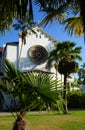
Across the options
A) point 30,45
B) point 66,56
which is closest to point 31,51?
point 30,45

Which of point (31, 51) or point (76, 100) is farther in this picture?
point (31, 51)

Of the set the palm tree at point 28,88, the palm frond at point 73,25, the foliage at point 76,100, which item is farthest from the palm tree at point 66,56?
the palm tree at point 28,88

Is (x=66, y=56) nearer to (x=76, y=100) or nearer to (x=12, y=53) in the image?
(x=76, y=100)

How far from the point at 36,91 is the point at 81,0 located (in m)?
2.97

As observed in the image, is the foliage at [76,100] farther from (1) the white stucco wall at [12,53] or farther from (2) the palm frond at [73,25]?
(2) the palm frond at [73,25]

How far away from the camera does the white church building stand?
49.8 metres

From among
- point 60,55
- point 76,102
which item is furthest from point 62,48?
point 76,102

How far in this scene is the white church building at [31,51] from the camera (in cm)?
4978

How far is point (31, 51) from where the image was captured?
50812 millimetres

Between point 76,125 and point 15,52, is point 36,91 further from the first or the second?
point 15,52

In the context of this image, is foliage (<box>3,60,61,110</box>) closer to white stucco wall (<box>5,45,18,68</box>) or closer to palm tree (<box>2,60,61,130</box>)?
palm tree (<box>2,60,61,130</box>)

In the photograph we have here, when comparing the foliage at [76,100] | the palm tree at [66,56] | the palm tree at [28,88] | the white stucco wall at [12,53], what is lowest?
the palm tree at [28,88]

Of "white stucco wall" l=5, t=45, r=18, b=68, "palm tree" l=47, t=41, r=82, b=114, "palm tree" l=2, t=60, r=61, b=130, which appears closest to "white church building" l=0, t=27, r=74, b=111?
"white stucco wall" l=5, t=45, r=18, b=68

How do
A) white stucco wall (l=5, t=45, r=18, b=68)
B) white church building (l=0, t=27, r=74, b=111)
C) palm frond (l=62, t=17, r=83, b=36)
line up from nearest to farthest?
palm frond (l=62, t=17, r=83, b=36) < white stucco wall (l=5, t=45, r=18, b=68) < white church building (l=0, t=27, r=74, b=111)
